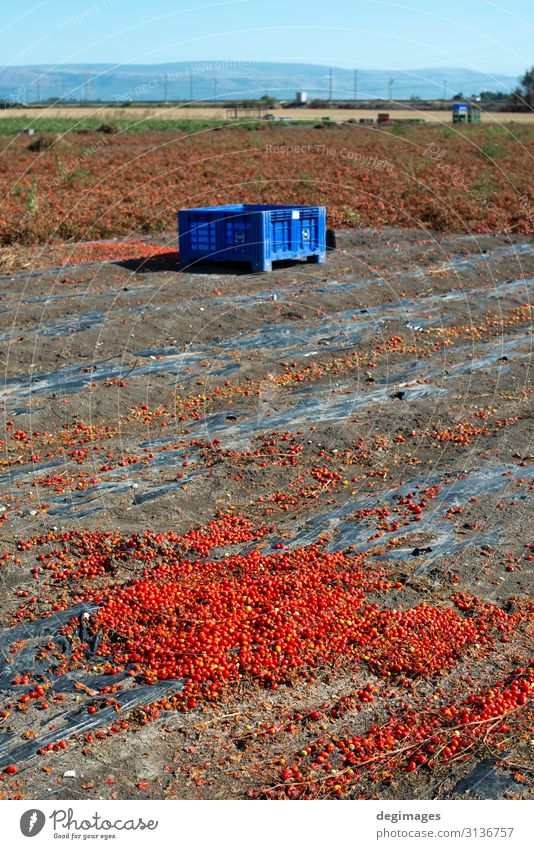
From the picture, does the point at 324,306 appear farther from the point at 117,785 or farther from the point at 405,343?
the point at 117,785

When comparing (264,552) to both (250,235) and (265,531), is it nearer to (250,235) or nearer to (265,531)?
(265,531)

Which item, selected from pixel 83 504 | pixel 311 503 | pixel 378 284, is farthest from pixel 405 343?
pixel 83 504

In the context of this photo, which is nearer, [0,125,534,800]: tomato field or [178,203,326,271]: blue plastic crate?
[0,125,534,800]: tomato field

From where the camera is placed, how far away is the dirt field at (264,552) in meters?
6.16

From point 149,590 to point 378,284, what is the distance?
12971 millimetres

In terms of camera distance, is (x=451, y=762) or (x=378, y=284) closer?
(x=451, y=762)

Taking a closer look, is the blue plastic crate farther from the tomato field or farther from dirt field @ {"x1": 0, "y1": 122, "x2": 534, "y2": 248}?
dirt field @ {"x1": 0, "y1": 122, "x2": 534, "y2": 248}

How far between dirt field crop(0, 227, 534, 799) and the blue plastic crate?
271cm

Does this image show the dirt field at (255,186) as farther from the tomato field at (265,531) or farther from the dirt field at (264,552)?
the dirt field at (264,552)

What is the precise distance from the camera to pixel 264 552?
29.0 feet

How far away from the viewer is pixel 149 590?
781 cm

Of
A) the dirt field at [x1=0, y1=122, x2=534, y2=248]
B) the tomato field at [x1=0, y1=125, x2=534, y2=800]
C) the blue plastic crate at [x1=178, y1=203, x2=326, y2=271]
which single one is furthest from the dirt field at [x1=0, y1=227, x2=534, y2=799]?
the dirt field at [x1=0, y1=122, x2=534, y2=248]

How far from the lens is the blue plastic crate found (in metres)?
19.7

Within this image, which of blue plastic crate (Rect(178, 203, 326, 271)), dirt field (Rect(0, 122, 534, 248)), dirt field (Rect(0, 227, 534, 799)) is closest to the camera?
dirt field (Rect(0, 227, 534, 799))
